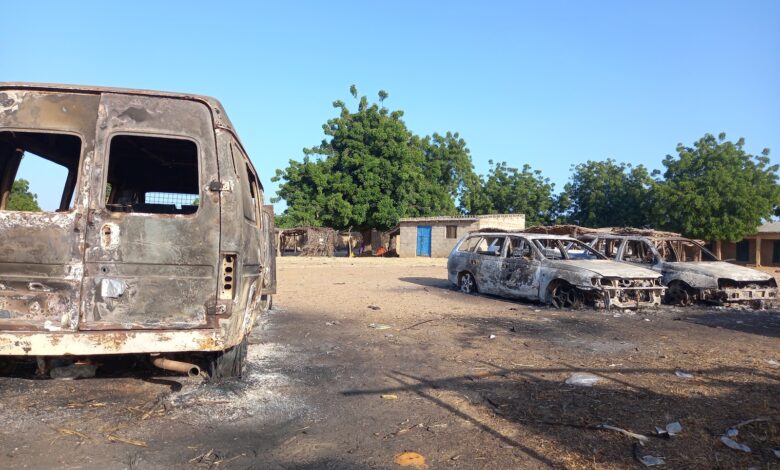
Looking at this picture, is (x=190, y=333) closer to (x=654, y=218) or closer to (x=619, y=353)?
(x=619, y=353)

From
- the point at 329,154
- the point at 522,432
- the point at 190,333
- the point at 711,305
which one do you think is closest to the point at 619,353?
the point at 522,432

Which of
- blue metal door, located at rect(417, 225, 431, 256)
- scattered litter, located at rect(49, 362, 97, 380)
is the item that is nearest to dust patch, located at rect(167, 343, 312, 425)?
scattered litter, located at rect(49, 362, 97, 380)

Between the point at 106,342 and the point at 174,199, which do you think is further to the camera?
the point at 174,199

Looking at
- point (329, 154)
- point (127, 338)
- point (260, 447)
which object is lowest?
point (260, 447)

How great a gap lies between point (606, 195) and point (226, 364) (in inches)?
1798

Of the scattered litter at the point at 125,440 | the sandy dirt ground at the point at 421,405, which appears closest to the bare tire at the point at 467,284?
the sandy dirt ground at the point at 421,405

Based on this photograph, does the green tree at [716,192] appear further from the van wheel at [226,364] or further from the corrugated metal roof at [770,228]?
A: the van wheel at [226,364]

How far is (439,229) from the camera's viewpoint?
35.2 meters

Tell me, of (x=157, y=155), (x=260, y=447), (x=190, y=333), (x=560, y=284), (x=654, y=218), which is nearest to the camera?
Answer: (x=260, y=447)

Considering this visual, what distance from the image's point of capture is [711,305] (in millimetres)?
10836

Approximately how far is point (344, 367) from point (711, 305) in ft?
28.5

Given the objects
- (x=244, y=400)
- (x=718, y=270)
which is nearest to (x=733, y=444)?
(x=244, y=400)

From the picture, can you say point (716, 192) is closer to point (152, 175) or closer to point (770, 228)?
point (770, 228)

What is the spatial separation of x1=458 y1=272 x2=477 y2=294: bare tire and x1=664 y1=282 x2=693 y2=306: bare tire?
13.1 feet
